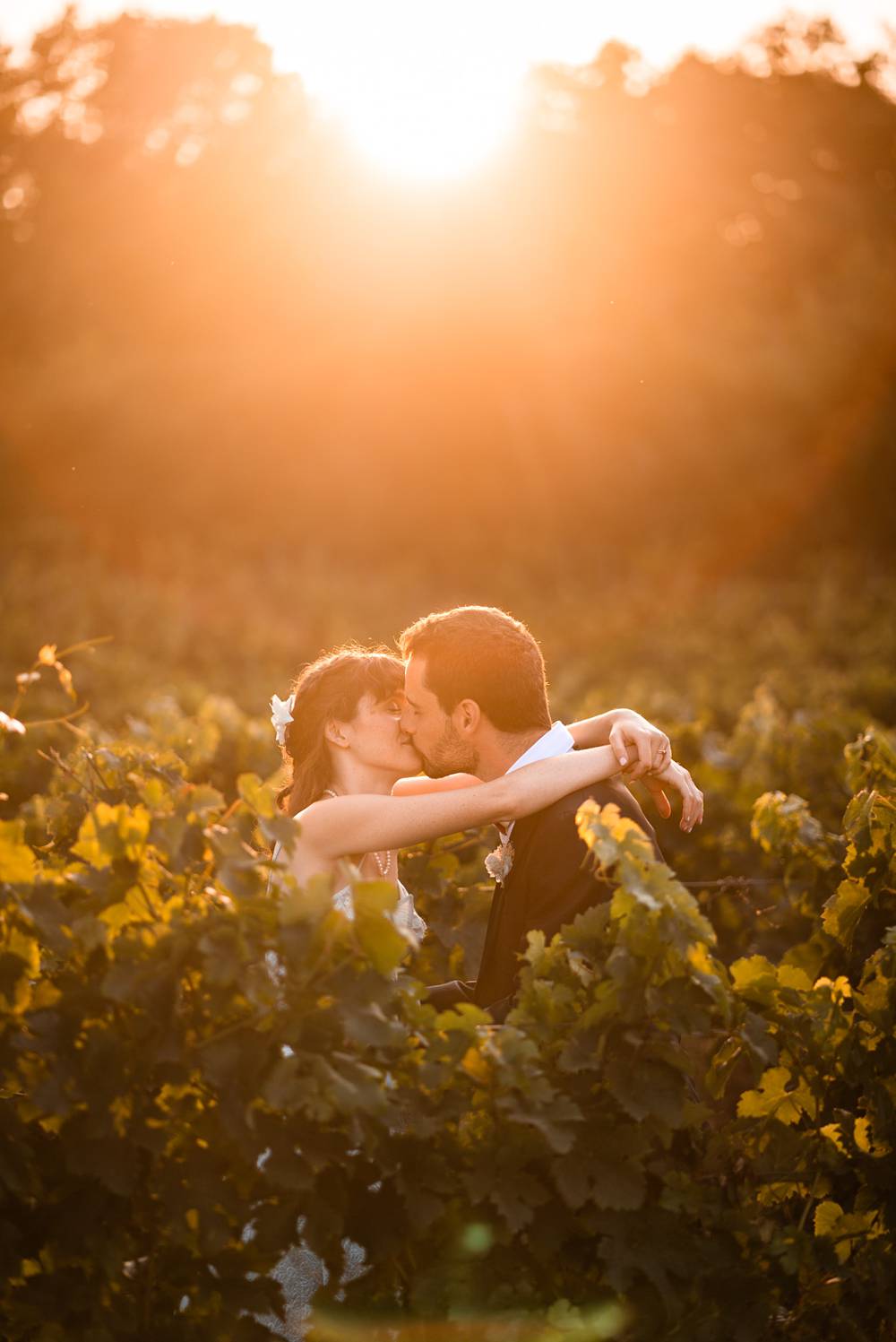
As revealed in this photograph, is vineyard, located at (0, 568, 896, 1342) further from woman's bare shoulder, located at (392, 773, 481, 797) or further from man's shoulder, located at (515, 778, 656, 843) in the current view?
woman's bare shoulder, located at (392, 773, 481, 797)

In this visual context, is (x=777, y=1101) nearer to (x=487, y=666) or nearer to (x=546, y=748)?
(x=546, y=748)

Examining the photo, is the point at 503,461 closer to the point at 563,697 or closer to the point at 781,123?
the point at 781,123

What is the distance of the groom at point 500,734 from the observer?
12.0 ft

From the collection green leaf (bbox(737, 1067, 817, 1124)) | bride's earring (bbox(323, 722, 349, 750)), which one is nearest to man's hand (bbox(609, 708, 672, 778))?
green leaf (bbox(737, 1067, 817, 1124))

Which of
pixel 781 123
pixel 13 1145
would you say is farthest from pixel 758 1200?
pixel 781 123

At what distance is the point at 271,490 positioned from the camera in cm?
3631

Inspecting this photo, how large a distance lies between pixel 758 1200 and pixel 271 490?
3424cm

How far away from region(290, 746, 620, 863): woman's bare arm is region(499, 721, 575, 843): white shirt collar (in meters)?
0.18

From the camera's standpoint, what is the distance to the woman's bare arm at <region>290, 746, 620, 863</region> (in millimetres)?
3490

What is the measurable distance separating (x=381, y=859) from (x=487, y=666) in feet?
Result: 2.99

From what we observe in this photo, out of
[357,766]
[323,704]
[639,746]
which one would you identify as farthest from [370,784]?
[639,746]

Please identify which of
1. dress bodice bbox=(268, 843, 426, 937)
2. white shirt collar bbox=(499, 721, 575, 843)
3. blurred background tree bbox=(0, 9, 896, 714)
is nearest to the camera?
white shirt collar bbox=(499, 721, 575, 843)

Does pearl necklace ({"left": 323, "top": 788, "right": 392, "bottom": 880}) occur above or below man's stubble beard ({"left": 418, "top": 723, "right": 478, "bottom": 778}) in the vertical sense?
below

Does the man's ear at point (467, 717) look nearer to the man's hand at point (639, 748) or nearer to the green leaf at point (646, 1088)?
the man's hand at point (639, 748)
